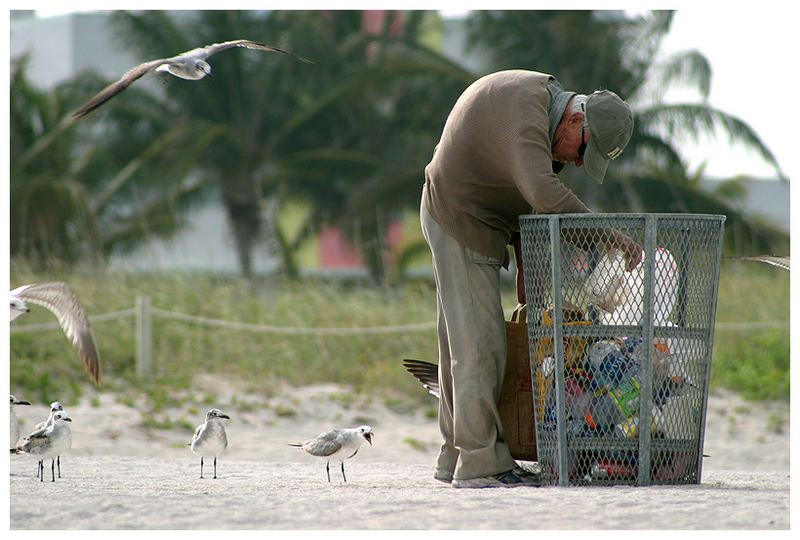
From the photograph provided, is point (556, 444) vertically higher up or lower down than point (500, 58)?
lower down

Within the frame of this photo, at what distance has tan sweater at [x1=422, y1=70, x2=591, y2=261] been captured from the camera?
11.6 ft

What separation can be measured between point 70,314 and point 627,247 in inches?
101

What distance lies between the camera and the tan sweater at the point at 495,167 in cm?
355

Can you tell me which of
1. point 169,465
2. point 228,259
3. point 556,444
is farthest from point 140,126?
point 556,444

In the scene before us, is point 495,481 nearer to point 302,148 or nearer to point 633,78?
point 633,78

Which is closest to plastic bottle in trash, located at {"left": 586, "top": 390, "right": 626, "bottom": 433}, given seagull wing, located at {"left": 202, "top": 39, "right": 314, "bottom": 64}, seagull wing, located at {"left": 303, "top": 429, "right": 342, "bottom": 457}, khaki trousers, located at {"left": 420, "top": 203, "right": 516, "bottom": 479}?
khaki trousers, located at {"left": 420, "top": 203, "right": 516, "bottom": 479}

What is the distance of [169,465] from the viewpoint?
520 centimetres

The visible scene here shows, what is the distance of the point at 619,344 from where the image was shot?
3.68 metres

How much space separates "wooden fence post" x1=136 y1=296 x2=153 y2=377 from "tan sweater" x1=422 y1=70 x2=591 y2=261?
574 centimetres

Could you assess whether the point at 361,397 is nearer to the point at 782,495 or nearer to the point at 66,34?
the point at 782,495

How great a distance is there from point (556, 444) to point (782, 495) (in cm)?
81

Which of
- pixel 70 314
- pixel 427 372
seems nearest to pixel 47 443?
pixel 70 314

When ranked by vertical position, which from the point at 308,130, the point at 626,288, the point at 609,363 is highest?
the point at 308,130

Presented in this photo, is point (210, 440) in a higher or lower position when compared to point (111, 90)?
lower
